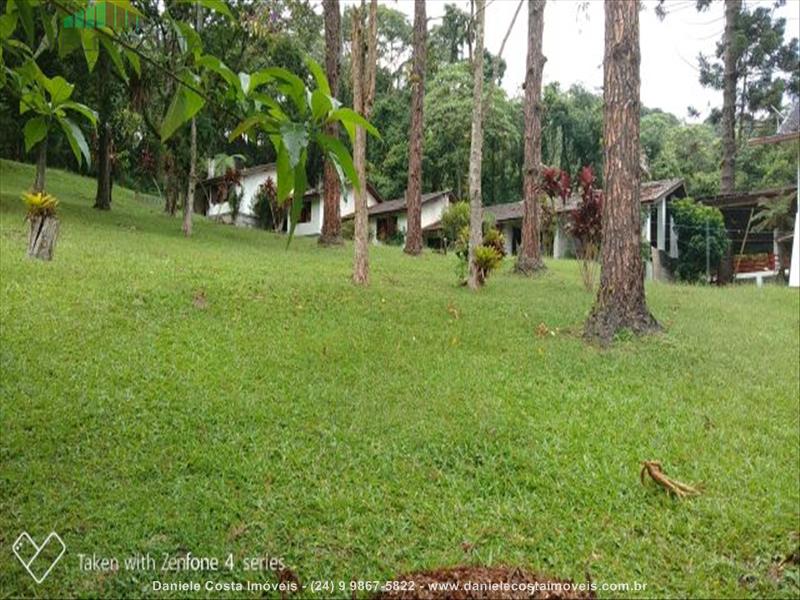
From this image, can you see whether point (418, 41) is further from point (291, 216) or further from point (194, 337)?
point (291, 216)

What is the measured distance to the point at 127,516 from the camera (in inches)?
103

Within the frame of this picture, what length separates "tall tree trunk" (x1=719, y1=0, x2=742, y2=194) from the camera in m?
20.5

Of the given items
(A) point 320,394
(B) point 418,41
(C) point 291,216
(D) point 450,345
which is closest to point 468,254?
(D) point 450,345

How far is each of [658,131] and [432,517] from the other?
27.5 metres

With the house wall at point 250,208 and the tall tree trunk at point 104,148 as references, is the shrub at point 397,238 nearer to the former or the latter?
the house wall at point 250,208

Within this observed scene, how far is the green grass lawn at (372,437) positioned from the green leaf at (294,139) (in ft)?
6.49

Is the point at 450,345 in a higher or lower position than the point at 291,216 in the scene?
lower

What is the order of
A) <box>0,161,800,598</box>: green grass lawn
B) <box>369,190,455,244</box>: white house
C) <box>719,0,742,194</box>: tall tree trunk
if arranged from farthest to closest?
<box>369,190,455,244</box>: white house < <box>719,0,742,194</box>: tall tree trunk < <box>0,161,800,598</box>: green grass lawn

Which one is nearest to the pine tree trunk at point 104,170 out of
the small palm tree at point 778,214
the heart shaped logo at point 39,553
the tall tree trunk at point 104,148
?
the tall tree trunk at point 104,148

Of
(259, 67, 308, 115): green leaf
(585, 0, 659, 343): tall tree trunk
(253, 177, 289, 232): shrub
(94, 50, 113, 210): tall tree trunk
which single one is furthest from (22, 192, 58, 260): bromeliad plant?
(253, 177, 289, 232): shrub

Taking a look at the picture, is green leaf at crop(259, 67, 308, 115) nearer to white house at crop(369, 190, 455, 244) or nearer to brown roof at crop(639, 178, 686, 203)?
brown roof at crop(639, 178, 686, 203)

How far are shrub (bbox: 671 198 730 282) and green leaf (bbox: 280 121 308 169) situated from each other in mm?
19474

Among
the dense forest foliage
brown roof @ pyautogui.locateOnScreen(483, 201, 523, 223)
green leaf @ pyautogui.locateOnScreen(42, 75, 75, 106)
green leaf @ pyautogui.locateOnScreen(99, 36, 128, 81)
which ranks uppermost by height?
the dense forest foliage

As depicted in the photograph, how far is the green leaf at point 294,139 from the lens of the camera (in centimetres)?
76
